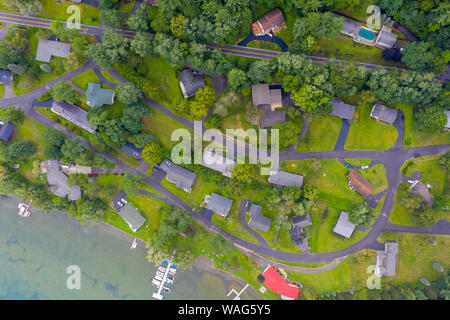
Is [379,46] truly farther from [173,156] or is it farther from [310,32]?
[173,156]

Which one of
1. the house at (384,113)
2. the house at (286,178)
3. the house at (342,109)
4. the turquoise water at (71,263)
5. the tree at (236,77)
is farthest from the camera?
the turquoise water at (71,263)

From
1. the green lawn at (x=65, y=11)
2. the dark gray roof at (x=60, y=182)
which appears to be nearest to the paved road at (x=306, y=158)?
the dark gray roof at (x=60, y=182)

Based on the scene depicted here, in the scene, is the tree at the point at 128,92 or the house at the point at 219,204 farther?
the house at the point at 219,204

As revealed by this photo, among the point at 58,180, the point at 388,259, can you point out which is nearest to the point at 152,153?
the point at 58,180

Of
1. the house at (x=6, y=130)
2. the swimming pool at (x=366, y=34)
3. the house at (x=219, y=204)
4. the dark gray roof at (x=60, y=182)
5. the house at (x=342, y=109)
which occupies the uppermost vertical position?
the swimming pool at (x=366, y=34)

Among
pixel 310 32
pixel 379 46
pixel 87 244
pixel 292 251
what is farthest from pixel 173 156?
pixel 379 46

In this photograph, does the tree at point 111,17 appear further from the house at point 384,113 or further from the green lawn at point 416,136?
the green lawn at point 416,136
